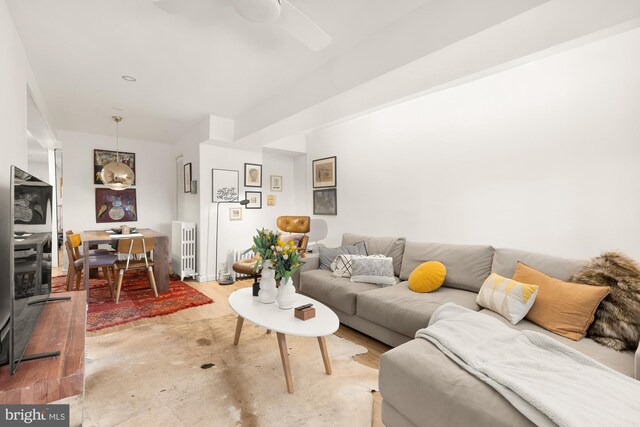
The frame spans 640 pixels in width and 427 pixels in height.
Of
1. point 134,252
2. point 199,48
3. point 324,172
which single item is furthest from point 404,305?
point 134,252

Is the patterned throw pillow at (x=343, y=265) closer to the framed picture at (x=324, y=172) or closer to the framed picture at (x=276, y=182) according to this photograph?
the framed picture at (x=324, y=172)

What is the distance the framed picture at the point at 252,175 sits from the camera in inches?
194

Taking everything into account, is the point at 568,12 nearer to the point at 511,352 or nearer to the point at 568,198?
the point at 568,198

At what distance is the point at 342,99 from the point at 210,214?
2.91 meters

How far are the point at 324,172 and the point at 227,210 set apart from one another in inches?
67.4

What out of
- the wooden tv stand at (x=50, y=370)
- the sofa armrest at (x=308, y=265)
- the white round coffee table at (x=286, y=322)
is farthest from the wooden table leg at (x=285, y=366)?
the sofa armrest at (x=308, y=265)

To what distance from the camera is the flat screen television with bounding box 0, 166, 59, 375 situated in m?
1.10

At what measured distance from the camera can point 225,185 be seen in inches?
185

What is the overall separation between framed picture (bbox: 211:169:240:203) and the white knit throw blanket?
12.5ft

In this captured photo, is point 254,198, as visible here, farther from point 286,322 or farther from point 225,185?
point 286,322

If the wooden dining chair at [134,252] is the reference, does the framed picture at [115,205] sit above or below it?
above

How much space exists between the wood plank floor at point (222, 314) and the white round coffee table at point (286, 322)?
1.36ft

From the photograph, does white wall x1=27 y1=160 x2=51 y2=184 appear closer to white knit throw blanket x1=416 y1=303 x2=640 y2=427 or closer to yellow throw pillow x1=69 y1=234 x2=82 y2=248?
yellow throw pillow x1=69 y1=234 x2=82 y2=248

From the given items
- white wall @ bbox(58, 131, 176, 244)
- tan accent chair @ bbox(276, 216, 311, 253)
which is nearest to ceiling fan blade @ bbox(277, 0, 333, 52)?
tan accent chair @ bbox(276, 216, 311, 253)
